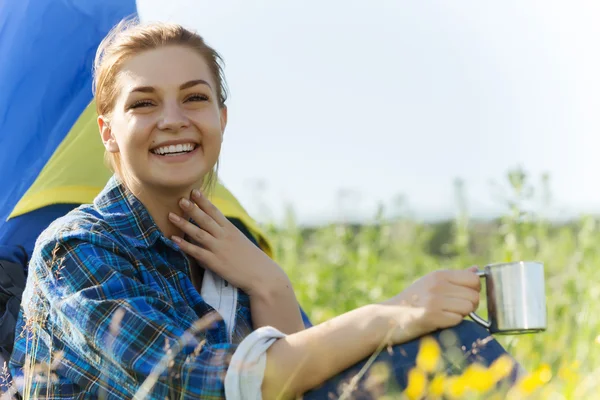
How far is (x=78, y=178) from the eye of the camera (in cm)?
271

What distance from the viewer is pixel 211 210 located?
7.35 feet

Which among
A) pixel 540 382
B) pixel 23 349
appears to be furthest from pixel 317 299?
pixel 540 382

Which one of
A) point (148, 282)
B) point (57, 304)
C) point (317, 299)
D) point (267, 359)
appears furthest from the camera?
point (317, 299)

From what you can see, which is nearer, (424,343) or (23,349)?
(424,343)

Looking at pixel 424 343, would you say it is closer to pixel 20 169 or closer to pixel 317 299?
pixel 20 169

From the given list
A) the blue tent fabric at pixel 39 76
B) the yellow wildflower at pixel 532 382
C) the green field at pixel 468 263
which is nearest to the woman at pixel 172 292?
the yellow wildflower at pixel 532 382

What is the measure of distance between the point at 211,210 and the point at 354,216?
7.09 feet

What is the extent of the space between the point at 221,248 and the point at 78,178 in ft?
2.44

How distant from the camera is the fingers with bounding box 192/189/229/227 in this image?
2.22 metres

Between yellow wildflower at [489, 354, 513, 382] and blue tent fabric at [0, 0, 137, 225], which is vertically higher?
blue tent fabric at [0, 0, 137, 225]

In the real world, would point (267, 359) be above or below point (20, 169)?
below

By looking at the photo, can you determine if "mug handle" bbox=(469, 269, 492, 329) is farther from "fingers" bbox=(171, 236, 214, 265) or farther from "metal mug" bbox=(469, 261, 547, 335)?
"fingers" bbox=(171, 236, 214, 265)

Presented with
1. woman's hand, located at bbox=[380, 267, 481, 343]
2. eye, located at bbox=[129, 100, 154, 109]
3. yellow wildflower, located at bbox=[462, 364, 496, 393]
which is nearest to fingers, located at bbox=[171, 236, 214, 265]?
eye, located at bbox=[129, 100, 154, 109]

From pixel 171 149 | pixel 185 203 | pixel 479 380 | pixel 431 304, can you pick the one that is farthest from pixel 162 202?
pixel 479 380
